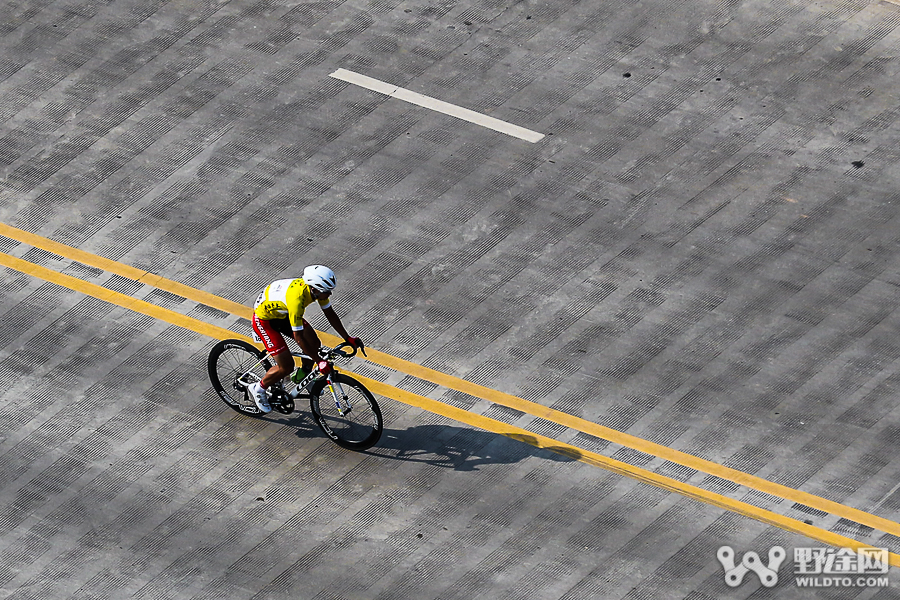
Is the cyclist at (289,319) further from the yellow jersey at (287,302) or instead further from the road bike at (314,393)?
the road bike at (314,393)

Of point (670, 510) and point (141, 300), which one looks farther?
point (141, 300)

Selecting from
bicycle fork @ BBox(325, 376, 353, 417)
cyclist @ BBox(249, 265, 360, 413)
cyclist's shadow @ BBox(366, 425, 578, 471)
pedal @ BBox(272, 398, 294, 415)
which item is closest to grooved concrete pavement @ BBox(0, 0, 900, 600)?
cyclist's shadow @ BBox(366, 425, 578, 471)

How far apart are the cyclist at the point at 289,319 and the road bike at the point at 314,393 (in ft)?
0.37

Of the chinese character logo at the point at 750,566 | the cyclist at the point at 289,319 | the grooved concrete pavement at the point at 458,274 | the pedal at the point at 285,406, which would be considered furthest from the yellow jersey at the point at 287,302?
the chinese character logo at the point at 750,566

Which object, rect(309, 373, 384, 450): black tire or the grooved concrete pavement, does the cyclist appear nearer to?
rect(309, 373, 384, 450): black tire

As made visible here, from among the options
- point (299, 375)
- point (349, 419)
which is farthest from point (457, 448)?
point (299, 375)

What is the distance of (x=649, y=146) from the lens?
17094mm

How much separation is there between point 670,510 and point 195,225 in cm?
595

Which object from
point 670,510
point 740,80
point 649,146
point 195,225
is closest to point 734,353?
point 670,510

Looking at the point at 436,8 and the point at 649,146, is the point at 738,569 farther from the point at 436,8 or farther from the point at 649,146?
the point at 436,8

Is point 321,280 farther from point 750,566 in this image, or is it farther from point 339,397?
point 750,566

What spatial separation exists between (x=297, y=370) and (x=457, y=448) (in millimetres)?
1586

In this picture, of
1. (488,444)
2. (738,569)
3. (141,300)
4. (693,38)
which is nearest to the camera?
(738,569)

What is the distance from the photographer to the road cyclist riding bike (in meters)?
13.1
